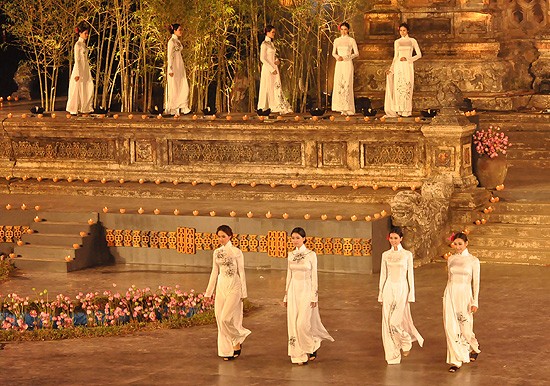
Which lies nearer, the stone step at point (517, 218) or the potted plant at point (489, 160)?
the stone step at point (517, 218)

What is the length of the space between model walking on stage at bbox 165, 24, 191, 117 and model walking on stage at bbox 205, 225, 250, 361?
849 centimetres

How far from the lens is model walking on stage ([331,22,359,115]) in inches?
843

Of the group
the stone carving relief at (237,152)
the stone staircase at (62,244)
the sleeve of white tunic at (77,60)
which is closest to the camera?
the stone staircase at (62,244)

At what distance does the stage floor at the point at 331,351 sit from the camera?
→ 1234 cm

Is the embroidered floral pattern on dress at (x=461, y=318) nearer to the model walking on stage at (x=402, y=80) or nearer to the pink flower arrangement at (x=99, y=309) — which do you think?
the pink flower arrangement at (x=99, y=309)

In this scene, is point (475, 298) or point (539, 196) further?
point (539, 196)

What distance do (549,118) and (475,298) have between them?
10.4 metres

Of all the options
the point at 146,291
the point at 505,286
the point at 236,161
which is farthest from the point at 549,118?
the point at 146,291

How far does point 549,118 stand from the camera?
886 inches

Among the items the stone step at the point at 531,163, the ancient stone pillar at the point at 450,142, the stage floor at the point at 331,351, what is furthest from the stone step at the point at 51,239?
the stone step at the point at 531,163

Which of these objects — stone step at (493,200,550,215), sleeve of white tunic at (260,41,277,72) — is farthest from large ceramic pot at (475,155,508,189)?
sleeve of white tunic at (260,41,277,72)

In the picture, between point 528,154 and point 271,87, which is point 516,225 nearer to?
point 528,154

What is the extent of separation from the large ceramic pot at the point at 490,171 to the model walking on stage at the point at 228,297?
6.58 metres

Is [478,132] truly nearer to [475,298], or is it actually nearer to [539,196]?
[539,196]
